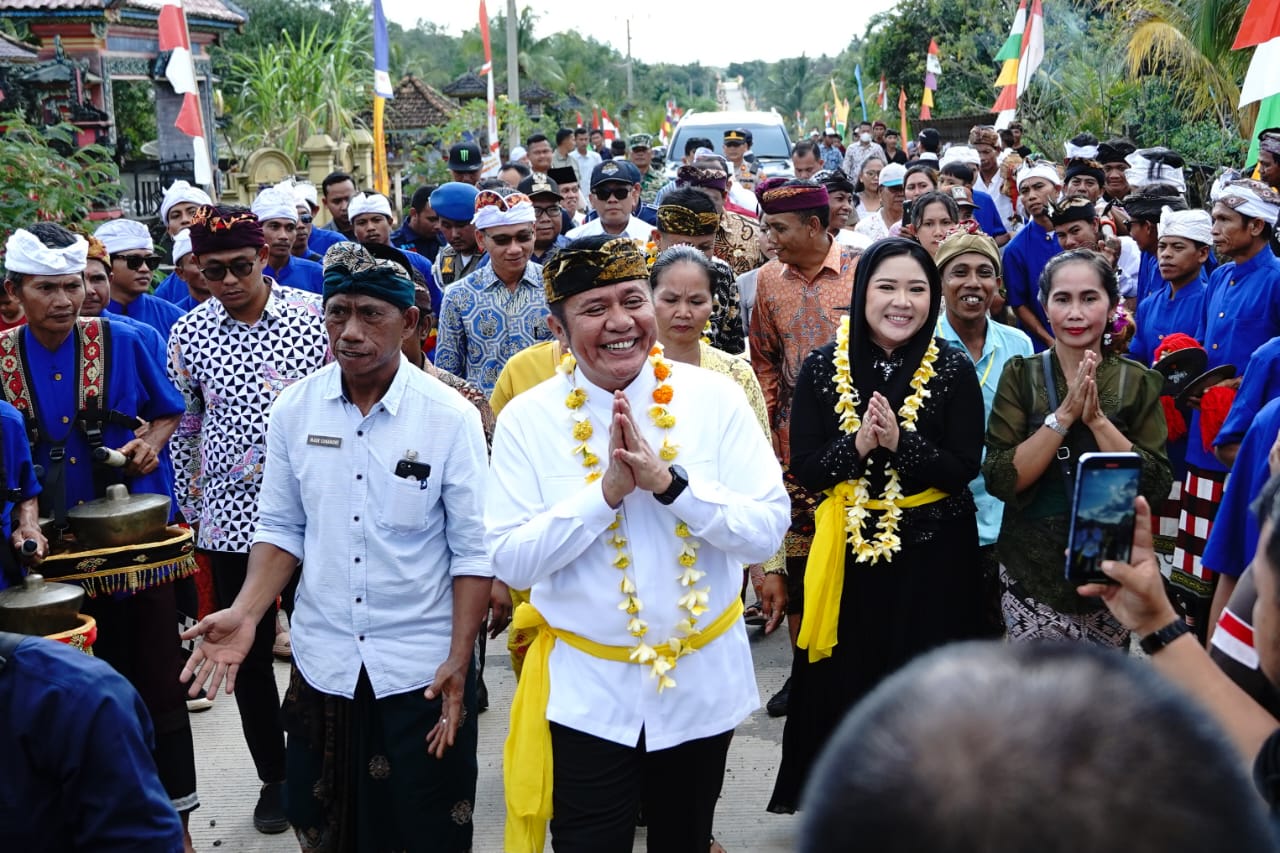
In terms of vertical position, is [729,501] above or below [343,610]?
above

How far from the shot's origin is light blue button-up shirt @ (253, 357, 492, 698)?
3.55 m

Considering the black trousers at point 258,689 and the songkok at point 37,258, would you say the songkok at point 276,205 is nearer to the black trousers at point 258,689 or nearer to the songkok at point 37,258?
the songkok at point 37,258

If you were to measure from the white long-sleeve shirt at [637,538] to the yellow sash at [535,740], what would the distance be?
0.03 m

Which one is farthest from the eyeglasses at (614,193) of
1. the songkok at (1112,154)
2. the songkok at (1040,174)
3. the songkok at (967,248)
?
the songkok at (1112,154)

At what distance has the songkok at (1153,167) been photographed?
34.3 ft

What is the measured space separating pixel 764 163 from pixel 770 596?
1521 cm

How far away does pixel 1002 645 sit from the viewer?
3.91ft

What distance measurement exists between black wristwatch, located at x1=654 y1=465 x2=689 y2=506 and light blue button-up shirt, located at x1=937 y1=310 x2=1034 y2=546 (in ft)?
5.67

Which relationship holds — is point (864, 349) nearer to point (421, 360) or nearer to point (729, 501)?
point (729, 501)

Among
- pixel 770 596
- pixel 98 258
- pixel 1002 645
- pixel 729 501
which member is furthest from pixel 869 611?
pixel 98 258

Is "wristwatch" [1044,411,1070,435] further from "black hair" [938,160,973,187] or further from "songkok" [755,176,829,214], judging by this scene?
"black hair" [938,160,973,187]

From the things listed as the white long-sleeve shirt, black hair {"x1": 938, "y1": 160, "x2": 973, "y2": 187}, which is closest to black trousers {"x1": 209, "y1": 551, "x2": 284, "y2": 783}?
the white long-sleeve shirt

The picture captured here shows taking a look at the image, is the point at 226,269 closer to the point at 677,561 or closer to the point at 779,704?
the point at 677,561

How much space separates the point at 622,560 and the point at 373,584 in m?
0.83
